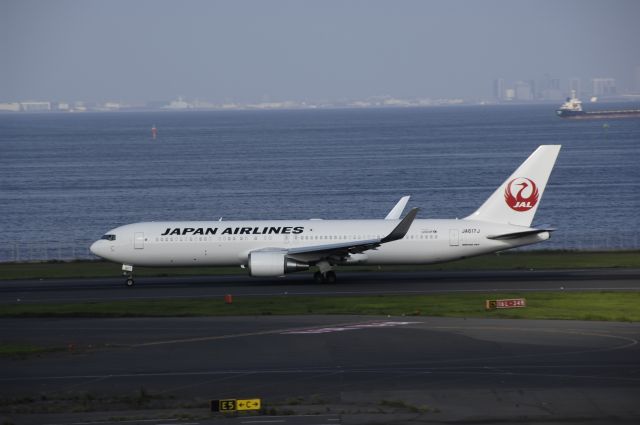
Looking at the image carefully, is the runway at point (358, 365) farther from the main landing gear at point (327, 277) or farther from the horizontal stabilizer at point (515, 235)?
the horizontal stabilizer at point (515, 235)

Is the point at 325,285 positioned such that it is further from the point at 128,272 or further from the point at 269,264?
the point at 128,272

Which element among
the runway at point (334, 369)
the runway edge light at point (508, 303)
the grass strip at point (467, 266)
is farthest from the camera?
the grass strip at point (467, 266)

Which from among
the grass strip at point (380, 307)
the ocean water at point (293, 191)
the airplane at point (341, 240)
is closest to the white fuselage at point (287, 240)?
the airplane at point (341, 240)

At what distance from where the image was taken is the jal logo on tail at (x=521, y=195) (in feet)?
182

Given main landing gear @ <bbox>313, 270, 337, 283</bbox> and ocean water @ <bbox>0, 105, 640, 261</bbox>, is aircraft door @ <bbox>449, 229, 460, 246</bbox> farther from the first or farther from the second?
ocean water @ <bbox>0, 105, 640, 261</bbox>

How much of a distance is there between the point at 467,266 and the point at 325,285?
472 inches

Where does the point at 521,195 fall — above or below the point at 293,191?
below

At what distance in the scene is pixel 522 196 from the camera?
5559 cm

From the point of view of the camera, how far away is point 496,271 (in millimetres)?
59281

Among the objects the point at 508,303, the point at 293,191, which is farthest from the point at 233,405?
the point at 293,191

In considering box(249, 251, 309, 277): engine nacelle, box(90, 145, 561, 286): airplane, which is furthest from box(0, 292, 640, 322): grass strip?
box(90, 145, 561, 286): airplane

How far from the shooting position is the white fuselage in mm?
55125

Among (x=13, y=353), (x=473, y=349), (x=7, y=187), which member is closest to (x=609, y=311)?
(x=473, y=349)

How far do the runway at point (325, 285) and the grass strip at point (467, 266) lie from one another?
2.22 metres
